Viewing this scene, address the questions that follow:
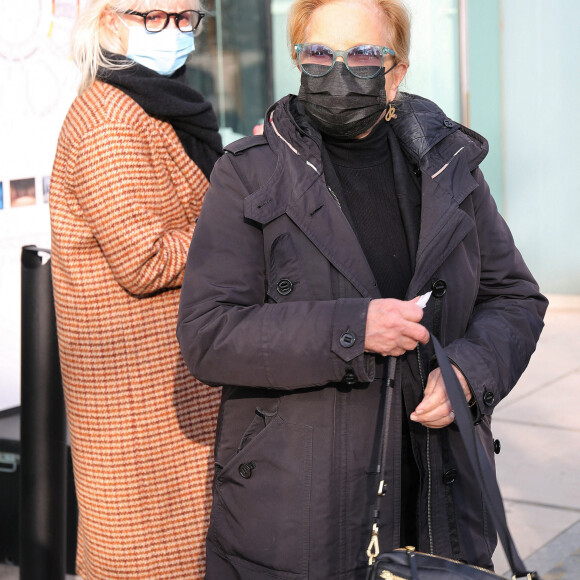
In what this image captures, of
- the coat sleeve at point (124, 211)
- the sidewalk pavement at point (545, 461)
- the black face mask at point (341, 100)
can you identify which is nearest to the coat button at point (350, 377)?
the black face mask at point (341, 100)

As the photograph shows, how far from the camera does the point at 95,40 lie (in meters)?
3.38

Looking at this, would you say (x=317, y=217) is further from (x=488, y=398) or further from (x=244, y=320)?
(x=488, y=398)

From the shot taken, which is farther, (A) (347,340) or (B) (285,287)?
(B) (285,287)

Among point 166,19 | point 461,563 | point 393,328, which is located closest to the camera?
point 461,563

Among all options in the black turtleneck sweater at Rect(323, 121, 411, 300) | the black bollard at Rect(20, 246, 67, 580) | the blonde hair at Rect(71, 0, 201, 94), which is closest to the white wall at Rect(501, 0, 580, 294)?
the blonde hair at Rect(71, 0, 201, 94)

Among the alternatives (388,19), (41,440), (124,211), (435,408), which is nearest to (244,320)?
(435,408)

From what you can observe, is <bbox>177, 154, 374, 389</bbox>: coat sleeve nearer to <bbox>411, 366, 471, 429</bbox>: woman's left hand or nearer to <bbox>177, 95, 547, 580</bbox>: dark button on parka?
<bbox>177, 95, 547, 580</bbox>: dark button on parka

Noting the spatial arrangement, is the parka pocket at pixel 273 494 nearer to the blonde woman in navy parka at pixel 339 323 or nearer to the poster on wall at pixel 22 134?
the blonde woman in navy parka at pixel 339 323

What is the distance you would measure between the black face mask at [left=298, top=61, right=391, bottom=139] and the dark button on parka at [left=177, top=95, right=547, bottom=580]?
0.19 feet

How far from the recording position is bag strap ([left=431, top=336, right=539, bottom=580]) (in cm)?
195

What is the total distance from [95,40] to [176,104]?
13.8 inches

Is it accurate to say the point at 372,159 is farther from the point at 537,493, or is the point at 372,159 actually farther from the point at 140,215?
the point at 537,493

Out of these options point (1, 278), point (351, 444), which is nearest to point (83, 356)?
point (351, 444)

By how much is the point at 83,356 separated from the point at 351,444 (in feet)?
4.08
